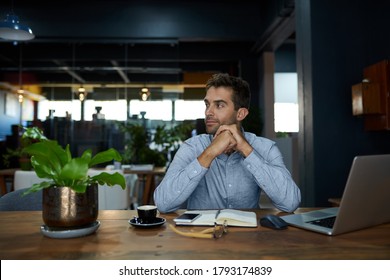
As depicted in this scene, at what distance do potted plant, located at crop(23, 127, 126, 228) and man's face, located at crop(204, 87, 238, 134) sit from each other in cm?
98

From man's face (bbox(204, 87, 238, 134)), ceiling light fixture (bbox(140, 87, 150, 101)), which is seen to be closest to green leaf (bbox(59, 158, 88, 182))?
man's face (bbox(204, 87, 238, 134))

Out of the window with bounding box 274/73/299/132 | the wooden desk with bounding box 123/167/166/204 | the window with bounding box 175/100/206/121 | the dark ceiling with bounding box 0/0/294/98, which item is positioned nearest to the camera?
the wooden desk with bounding box 123/167/166/204

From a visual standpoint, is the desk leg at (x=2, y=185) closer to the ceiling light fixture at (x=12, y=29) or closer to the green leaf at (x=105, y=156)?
the ceiling light fixture at (x=12, y=29)

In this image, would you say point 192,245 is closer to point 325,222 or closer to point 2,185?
point 325,222

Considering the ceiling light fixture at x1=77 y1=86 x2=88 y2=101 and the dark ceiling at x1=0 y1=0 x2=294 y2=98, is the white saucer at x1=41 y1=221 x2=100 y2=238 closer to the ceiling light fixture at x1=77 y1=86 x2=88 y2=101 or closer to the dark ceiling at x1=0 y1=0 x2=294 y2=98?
the dark ceiling at x1=0 y1=0 x2=294 y2=98

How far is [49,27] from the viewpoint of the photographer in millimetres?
6336

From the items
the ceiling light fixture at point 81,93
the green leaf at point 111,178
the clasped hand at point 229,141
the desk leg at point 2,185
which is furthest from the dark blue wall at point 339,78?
the ceiling light fixture at point 81,93

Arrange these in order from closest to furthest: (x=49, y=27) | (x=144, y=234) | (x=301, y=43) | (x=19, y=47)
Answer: (x=144, y=234) → (x=301, y=43) → (x=49, y=27) → (x=19, y=47)

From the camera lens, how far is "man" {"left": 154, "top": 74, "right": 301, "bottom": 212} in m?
1.60

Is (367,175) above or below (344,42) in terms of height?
below

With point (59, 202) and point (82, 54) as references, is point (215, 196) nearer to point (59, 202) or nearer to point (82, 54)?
point (59, 202)
